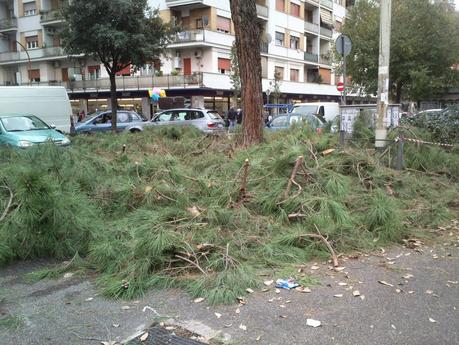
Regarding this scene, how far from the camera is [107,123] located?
2255 centimetres

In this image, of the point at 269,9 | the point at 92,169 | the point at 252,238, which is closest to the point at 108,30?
the point at 92,169

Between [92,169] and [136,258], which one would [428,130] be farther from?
[136,258]

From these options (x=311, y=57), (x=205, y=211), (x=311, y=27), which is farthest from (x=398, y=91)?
(x=205, y=211)

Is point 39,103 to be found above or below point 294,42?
below

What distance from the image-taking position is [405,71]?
27828 millimetres

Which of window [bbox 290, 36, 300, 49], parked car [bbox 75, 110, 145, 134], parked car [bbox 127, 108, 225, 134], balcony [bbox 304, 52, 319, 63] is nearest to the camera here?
parked car [bbox 127, 108, 225, 134]

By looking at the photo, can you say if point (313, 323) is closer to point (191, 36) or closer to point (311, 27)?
point (191, 36)

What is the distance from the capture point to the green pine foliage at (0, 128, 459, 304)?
5.04m

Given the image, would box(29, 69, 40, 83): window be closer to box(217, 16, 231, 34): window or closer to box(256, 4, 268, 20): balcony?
box(217, 16, 231, 34): window

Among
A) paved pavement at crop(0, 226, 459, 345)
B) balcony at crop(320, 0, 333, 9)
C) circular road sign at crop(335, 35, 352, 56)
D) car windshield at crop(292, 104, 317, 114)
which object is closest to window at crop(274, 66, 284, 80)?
balcony at crop(320, 0, 333, 9)

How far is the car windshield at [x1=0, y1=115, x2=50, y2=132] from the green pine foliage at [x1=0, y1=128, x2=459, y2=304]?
20.0 ft

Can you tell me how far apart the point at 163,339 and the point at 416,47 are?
26477mm

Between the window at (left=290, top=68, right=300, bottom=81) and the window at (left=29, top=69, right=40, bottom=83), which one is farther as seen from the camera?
the window at (left=290, top=68, right=300, bottom=81)

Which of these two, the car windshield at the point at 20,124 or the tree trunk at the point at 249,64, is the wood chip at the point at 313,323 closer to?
the tree trunk at the point at 249,64
